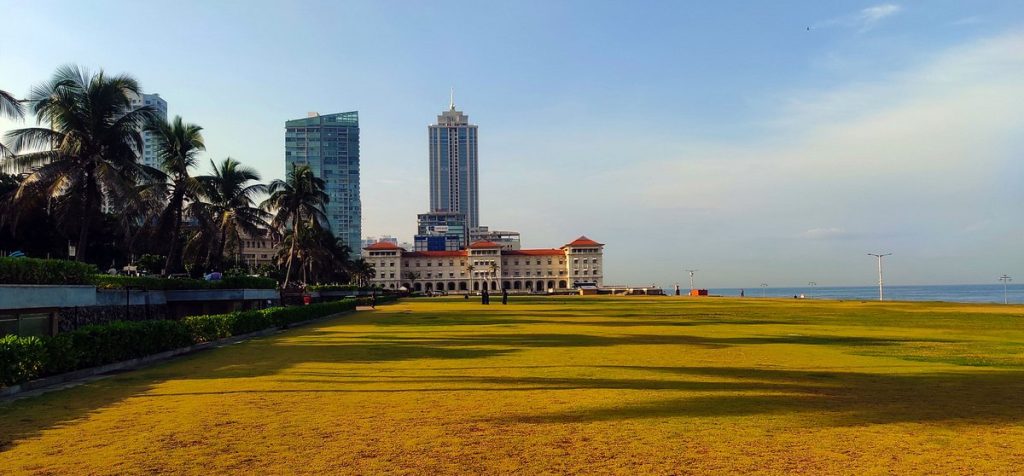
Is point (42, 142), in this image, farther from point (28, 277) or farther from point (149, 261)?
point (149, 261)

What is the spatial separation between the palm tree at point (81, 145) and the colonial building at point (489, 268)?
148896mm

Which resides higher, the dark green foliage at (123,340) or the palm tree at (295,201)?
the palm tree at (295,201)

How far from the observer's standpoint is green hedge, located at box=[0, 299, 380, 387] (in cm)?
1259

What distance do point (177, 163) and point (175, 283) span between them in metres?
9.05

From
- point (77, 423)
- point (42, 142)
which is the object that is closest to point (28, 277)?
point (77, 423)

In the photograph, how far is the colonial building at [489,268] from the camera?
7062 inches

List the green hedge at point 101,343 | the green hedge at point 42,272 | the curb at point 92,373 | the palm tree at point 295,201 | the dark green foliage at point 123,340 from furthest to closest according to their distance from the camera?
the palm tree at point 295,201, the green hedge at point 42,272, the dark green foliage at point 123,340, the green hedge at point 101,343, the curb at point 92,373

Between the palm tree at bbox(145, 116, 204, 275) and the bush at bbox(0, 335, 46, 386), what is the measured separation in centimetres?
2362

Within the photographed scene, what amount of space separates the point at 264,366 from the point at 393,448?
32.4 feet

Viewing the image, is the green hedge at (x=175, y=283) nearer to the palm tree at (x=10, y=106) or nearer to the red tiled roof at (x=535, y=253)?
Answer: the palm tree at (x=10, y=106)

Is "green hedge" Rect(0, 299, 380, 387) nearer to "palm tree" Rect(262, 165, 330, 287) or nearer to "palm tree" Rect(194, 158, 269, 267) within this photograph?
"palm tree" Rect(194, 158, 269, 267)

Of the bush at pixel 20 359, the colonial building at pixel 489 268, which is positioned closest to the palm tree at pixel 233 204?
the bush at pixel 20 359

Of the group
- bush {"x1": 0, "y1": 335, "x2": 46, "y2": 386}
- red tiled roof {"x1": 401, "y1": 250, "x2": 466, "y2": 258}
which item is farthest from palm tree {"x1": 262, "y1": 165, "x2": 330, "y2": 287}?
red tiled roof {"x1": 401, "y1": 250, "x2": 466, "y2": 258}

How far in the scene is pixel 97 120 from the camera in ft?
91.3
